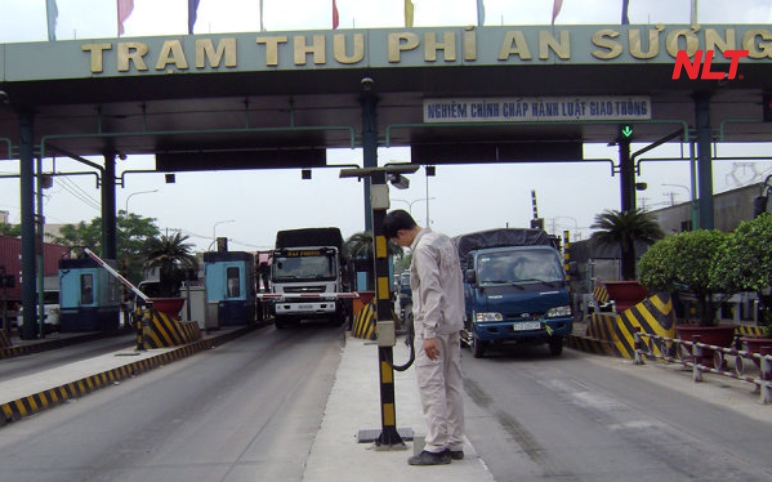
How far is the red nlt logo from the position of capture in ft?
61.6

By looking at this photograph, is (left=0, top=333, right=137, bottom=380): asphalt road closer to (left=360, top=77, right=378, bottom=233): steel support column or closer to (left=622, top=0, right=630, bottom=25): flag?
(left=360, top=77, right=378, bottom=233): steel support column

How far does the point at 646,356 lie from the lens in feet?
42.8

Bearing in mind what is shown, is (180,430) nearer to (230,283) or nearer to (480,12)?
(480,12)

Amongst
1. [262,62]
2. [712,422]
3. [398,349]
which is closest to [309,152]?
[262,62]

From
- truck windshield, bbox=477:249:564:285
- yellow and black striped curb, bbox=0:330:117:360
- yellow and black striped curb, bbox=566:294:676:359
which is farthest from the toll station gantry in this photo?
yellow and black striped curb, bbox=566:294:676:359

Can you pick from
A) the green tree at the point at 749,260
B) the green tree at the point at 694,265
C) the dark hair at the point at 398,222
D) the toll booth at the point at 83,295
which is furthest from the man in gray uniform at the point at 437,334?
the toll booth at the point at 83,295

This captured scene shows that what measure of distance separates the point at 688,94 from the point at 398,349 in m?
11.8

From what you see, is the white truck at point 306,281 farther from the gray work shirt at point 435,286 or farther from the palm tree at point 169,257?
the gray work shirt at point 435,286

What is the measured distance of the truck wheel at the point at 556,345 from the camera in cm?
1427

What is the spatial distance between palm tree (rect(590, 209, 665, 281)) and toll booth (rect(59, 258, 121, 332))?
16.6 metres

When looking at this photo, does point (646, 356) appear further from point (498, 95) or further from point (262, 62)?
Result: point (262, 62)

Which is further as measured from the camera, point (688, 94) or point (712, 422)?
point (688, 94)

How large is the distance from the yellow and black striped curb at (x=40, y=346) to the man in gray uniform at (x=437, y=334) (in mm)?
16660

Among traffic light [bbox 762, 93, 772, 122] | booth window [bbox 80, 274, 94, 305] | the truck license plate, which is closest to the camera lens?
the truck license plate
